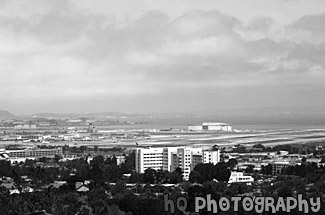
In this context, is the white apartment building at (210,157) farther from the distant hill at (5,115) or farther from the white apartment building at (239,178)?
the distant hill at (5,115)

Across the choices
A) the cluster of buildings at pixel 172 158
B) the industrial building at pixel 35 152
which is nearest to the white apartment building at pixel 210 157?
the cluster of buildings at pixel 172 158

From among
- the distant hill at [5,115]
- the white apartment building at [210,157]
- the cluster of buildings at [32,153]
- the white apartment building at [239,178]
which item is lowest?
the white apartment building at [239,178]

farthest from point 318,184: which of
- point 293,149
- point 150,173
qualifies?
point 293,149

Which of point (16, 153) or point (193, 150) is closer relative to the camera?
point (193, 150)

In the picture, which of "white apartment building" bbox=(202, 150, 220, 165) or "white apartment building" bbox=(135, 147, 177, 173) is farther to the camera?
"white apartment building" bbox=(135, 147, 177, 173)

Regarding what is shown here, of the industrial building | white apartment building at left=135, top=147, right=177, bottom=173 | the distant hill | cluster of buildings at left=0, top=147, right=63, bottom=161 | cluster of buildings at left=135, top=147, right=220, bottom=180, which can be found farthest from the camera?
the distant hill

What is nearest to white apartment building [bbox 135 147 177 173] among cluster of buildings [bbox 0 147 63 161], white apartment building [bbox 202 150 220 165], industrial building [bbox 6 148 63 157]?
white apartment building [bbox 202 150 220 165]

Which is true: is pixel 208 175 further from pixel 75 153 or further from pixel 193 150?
pixel 75 153

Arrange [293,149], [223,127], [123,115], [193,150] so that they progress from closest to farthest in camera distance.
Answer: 1. [193,150]
2. [293,149]
3. [223,127]
4. [123,115]

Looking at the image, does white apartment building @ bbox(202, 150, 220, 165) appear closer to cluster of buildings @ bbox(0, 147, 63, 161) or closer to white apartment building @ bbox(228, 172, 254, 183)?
white apartment building @ bbox(228, 172, 254, 183)
